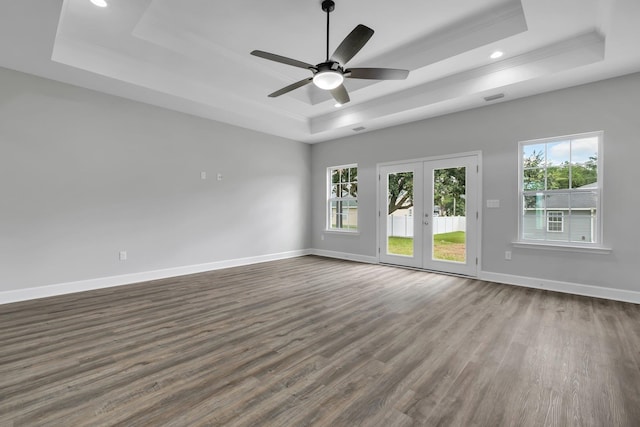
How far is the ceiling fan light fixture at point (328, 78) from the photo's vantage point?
291cm

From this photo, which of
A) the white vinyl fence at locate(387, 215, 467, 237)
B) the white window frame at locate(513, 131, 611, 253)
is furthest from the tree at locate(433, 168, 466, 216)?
the white window frame at locate(513, 131, 611, 253)

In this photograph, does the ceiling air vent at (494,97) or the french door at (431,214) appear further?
the french door at (431,214)

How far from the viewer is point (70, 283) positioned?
12.9 feet

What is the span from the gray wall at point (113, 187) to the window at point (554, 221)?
5026 millimetres

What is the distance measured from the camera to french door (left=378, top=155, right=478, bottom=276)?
4922 mm

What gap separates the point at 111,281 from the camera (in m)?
4.29

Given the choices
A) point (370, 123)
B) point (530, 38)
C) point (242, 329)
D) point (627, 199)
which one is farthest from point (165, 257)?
point (627, 199)

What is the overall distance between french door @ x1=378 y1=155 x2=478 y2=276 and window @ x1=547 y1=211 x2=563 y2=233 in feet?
3.14

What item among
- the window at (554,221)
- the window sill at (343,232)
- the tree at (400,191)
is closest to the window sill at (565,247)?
the window at (554,221)

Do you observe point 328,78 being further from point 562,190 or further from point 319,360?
point 562,190

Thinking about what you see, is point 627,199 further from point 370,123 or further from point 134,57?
point 134,57

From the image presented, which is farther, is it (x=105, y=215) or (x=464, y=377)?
(x=105, y=215)

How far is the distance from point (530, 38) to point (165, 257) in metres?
5.96

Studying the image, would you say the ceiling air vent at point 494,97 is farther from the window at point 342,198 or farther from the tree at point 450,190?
the window at point 342,198
